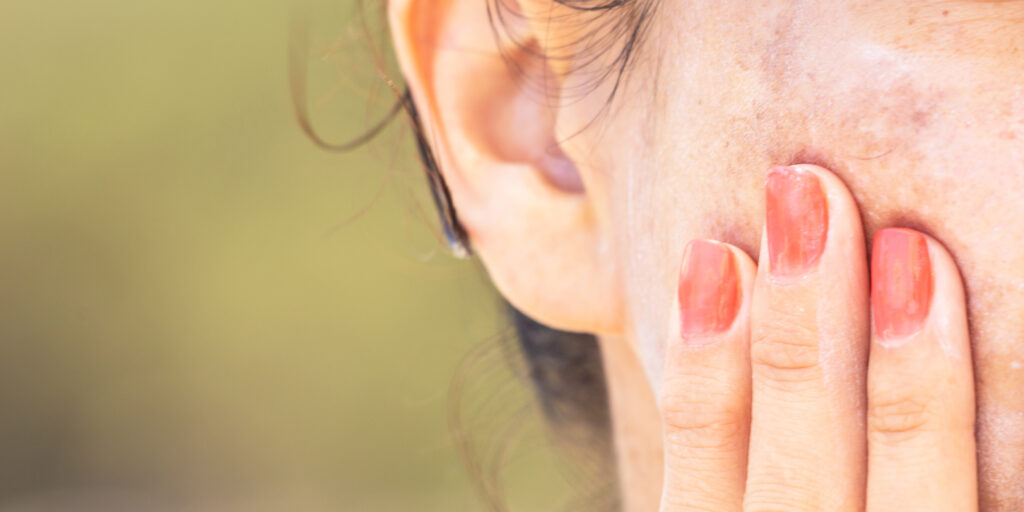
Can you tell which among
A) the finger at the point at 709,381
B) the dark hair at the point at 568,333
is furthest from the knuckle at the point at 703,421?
the dark hair at the point at 568,333

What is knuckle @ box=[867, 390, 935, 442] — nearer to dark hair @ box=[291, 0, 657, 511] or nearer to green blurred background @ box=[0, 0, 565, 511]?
dark hair @ box=[291, 0, 657, 511]

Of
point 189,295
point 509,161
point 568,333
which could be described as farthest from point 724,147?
point 189,295

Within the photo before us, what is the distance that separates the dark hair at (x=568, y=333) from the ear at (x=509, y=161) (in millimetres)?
25

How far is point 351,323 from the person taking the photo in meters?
4.94

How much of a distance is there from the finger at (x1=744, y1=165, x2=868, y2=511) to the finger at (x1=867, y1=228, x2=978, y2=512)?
0.02 meters

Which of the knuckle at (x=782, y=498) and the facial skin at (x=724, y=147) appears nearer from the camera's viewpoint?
the facial skin at (x=724, y=147)

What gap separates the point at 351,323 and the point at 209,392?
77cm

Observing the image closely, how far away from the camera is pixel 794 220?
788 millimetres

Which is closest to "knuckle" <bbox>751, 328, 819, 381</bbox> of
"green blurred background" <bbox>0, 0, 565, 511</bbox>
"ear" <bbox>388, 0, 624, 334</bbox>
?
"ear" <bbox>388, 0, 624, 334</bbox>

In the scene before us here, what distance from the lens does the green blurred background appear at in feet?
15.9

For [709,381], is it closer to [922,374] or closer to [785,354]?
[785,354]

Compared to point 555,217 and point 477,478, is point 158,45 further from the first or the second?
point 555,217

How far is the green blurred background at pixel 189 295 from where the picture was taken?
4.84 metres

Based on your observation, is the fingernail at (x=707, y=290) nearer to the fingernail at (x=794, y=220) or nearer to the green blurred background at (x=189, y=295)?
the fingernail at (x=794, y=220)
